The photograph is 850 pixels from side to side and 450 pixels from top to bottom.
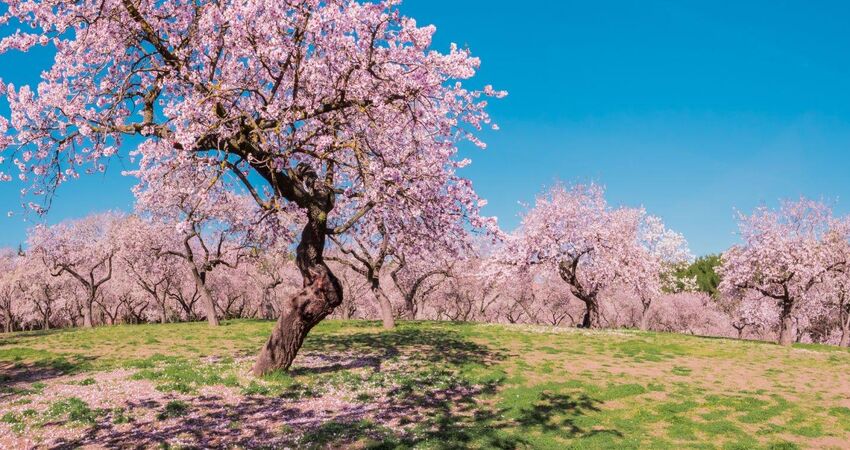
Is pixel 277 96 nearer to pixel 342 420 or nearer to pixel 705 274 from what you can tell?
pixel 342 420

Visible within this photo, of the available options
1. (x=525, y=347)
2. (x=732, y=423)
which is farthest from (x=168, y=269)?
(x=732, y=423)

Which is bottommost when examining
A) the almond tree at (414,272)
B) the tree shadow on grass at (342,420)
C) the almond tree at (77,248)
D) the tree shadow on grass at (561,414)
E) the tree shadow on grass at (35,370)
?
the tree shadow on grass at (561,414)

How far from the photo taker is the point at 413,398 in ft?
55.4

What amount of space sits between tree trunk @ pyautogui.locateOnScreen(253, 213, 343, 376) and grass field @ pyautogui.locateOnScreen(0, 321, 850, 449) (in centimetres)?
82

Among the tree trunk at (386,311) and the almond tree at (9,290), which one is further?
the almond tree at (9,290)

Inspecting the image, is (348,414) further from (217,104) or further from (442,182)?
(217,104)

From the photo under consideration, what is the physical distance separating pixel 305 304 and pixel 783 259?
113ft

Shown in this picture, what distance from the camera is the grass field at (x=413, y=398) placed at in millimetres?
13125

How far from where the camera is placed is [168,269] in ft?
201

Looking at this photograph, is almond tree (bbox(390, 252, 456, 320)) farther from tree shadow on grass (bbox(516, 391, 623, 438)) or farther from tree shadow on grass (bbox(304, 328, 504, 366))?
tree shadow on grass (bbox(516, 391, 623, 438))

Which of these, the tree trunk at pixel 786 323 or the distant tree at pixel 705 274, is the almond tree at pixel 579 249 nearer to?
the tree trunk at pixel 786 323

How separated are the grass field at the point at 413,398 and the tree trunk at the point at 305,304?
82 centimetres

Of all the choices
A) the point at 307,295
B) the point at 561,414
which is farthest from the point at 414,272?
the point at 561,414

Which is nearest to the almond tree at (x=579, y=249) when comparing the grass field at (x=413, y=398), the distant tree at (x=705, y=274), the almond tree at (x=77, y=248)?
the grass field at (x=413, y=398)
